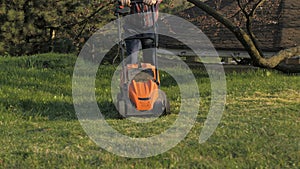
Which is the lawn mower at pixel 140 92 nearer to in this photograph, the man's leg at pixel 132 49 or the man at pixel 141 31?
the man at pixel 141 31

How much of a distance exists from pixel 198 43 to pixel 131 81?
10229mm

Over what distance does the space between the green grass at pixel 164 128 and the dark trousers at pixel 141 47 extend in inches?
36.6

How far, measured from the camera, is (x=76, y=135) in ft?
19.8

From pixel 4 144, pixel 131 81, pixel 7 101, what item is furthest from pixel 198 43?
pixel 4 144

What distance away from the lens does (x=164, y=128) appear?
20.2 ft

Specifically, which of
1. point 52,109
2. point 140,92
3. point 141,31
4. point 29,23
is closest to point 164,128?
point 140,92

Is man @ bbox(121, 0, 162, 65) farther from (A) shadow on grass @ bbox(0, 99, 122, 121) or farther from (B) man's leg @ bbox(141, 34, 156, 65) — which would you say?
(A) shadow on grass @ bbox(0, 99, 122, 121)

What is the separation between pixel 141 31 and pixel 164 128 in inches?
64.9

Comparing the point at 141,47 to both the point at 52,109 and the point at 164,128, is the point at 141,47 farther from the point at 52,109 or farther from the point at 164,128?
the point at 52,109

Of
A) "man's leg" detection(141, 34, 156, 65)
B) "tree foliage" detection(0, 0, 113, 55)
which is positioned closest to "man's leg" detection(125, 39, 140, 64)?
"man's leg" detection(141, 34, 156, 65)

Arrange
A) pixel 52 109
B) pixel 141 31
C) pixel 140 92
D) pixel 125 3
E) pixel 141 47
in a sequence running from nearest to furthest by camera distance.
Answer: pixel 140 92, pixel 125 3, pixel 141 31, pixel 141 47, pixel 52 109

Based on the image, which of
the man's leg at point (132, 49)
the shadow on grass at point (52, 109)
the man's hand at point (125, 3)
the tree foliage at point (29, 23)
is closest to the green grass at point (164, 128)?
the shadow on grass at point (52, 109)

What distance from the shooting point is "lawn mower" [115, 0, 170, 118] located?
661cm

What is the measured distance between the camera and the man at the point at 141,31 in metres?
7.00
